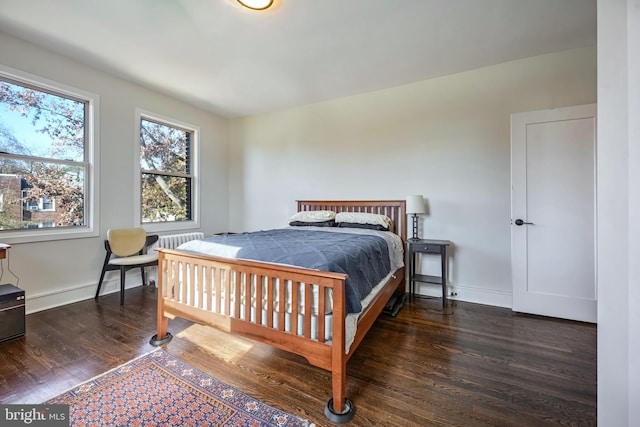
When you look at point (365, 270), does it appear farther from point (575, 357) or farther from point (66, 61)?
point (66, 61)

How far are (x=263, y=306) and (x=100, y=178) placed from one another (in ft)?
9.35

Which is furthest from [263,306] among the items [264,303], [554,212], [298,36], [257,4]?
[554,212]

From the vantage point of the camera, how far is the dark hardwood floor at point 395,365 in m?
1.43

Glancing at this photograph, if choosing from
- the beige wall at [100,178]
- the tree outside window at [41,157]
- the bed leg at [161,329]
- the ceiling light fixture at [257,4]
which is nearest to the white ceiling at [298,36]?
the ceiling light fixture at [257,4]

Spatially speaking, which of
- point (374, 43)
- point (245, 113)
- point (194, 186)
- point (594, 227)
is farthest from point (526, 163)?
point (194, 186)

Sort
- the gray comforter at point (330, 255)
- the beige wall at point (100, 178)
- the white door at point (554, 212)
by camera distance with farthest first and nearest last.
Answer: the beige wall at point (100, 178)
the white door at point (554, 212)
the gray comforter at point (330, 255)

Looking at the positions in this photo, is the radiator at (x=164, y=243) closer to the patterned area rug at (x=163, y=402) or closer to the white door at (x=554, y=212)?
the patterned area rug at (x=163, y=402)

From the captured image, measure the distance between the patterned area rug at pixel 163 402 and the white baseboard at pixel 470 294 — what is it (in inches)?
95.0

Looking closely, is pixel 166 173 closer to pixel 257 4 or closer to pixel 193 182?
pixel 193 182

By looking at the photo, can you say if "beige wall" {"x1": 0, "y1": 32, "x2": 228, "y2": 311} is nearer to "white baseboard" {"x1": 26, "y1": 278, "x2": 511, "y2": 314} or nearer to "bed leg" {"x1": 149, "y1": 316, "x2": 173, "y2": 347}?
"white baseboard" {"x1": 26, "y1": 278, "x2": 511, "y2": 314}

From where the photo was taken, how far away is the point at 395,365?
1825 mm

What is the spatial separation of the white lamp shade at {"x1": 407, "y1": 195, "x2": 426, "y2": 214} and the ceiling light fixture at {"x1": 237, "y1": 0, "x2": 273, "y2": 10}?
7.59ft

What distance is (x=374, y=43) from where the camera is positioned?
254 centimetres

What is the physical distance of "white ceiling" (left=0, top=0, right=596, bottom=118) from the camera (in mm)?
2097
